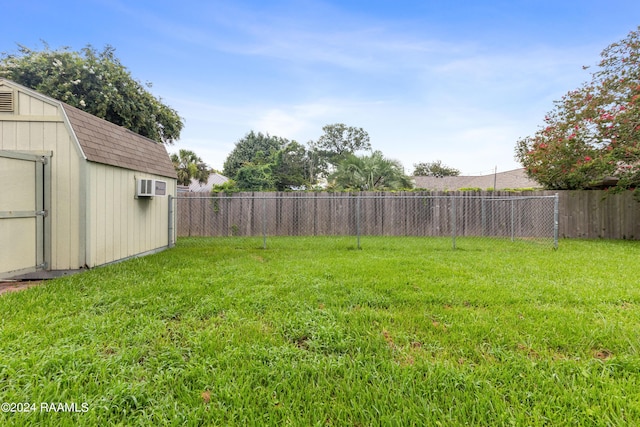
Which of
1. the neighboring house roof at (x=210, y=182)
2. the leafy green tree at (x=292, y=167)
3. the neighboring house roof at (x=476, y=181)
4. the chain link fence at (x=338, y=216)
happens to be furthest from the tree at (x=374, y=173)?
the neighboring house roof at (x=210, y=182)

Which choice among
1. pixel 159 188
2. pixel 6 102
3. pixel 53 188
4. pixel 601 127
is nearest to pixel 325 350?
pixel 53 188

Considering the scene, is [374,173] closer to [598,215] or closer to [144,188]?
[598,215]

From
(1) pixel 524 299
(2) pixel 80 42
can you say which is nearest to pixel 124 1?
(2) pixel 80 42

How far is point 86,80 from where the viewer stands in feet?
30.9

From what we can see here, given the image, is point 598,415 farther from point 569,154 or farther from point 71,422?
Result: point 569,154

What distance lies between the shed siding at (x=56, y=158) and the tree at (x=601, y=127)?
10764mm

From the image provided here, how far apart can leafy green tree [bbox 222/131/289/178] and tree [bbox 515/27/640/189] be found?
1965 centimetres

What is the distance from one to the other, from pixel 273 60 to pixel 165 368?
928 cm

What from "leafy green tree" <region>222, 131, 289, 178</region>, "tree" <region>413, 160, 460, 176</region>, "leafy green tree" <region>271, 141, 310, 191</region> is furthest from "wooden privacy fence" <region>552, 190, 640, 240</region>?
"tree" <region>413, 160, 460, 176</region>

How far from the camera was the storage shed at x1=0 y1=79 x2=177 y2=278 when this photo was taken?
3.38 m

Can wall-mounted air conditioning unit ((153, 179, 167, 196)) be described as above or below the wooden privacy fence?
above

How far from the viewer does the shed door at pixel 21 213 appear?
3256 mm

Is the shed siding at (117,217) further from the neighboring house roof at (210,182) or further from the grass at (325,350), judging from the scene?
the neighboring house roof at (210,182)

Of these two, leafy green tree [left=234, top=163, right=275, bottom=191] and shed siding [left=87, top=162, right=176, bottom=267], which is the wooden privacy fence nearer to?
shed siding [left=87, top=162, right=176, bottom=267]
